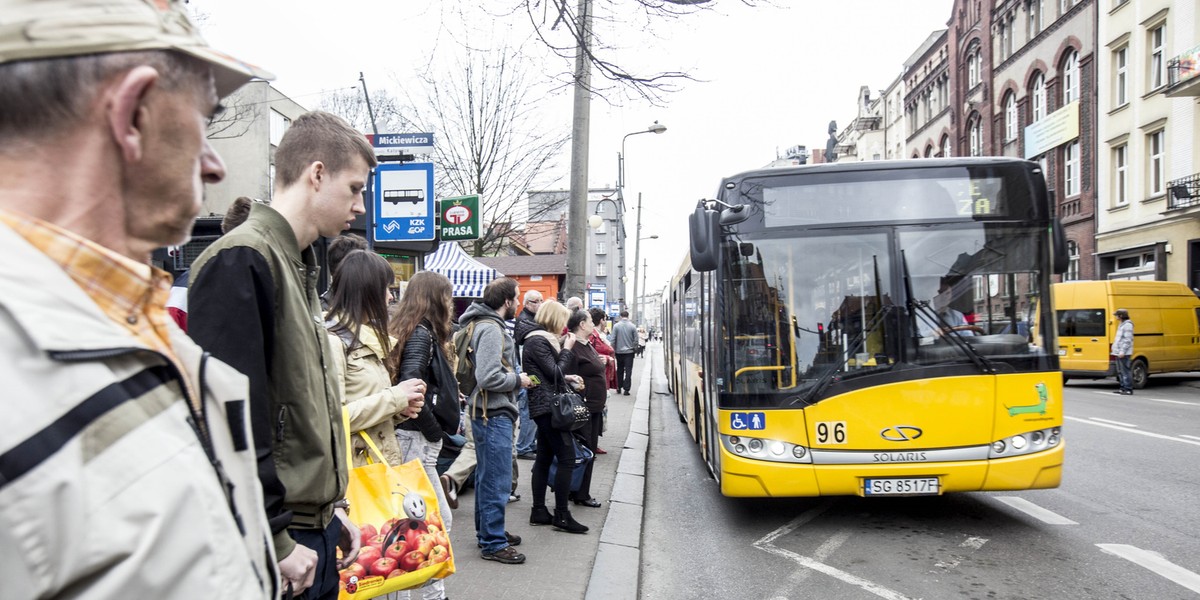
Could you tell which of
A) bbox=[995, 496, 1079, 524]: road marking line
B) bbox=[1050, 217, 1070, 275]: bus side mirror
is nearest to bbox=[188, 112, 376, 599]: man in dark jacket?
bbox=[1050, 217, 1070, 275]: bus side mirror

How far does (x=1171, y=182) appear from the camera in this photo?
25.8 m

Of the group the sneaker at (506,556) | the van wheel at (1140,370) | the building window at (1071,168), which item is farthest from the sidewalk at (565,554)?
the building window at (1071,168)

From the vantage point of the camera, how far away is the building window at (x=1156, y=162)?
88.9 ft

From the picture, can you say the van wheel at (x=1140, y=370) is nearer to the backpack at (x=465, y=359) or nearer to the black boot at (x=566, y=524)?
the black boot at (x=566, y=524)

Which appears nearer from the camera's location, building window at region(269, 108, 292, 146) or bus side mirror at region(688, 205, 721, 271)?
bus side mirror at region(688, 205, 721, 271)

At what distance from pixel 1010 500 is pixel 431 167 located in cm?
597

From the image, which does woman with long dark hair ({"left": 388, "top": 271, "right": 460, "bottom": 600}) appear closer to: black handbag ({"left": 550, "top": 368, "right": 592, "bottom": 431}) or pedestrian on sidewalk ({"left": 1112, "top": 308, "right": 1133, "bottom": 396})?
black handbag ({"left": 550, "top": 368, "right": 592, "bottom": 431})

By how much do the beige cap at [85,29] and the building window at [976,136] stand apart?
1857 inches

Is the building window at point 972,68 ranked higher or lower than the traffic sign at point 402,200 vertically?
higher

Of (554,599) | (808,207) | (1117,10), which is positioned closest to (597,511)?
(554,599)

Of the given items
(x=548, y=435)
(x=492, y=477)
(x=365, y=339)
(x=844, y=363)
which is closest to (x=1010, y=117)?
(x=844, y=363)

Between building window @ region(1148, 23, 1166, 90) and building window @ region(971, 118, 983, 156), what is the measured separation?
1552 centimetres

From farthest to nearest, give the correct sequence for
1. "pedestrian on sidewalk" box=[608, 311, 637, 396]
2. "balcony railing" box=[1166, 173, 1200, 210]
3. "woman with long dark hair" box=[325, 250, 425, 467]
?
"balcony railing" box=[1166, 173, 1200, 210] < "pedestrian on sidewalk" box=[608, 311, 637, 396] < "woman with long dark hair" box=[325, 250, 425, 467]

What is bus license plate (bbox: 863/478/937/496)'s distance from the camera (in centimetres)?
622
